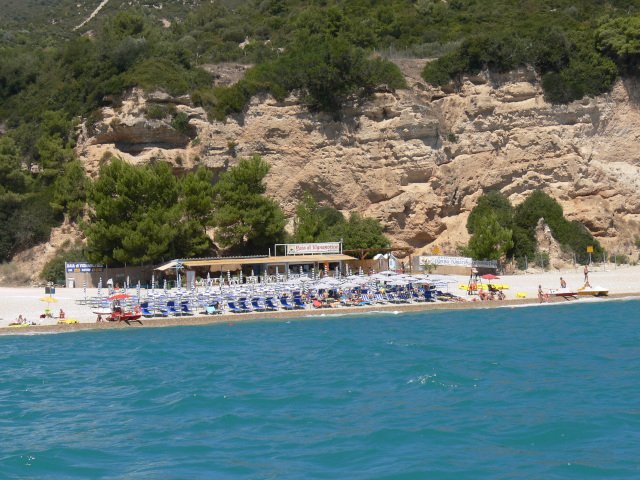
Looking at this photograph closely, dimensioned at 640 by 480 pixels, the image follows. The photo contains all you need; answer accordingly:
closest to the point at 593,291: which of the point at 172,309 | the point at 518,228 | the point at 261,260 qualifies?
the point at 518,228

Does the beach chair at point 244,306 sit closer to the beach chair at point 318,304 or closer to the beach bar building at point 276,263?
the beach chair at point 318,304

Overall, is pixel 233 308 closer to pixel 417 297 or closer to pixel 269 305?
pixel 269 305

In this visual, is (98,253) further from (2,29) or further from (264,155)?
(2,29)

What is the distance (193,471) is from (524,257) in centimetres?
3086

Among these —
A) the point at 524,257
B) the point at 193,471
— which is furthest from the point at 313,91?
the point at 193,471

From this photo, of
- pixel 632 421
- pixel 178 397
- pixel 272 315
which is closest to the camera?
pixel 632 421

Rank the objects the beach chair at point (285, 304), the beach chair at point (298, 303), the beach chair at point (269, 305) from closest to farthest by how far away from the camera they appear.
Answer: the beach chair at point (269, 305)
the beach chair at point (285, 304)
the beach chair at point (298, 303)

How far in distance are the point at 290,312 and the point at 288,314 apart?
222 millimetres

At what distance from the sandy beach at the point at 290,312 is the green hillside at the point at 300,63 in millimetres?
12562

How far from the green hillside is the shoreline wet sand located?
64.1ft

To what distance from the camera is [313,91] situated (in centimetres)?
4584

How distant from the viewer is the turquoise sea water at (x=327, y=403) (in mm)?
10516

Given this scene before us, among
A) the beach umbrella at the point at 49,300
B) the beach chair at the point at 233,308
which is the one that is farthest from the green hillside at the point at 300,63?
the beach chair at the point at 233,308

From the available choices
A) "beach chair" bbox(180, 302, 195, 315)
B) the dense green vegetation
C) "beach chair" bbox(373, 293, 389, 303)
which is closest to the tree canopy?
"beach chair" bbox(180, 302, 195, 315)
